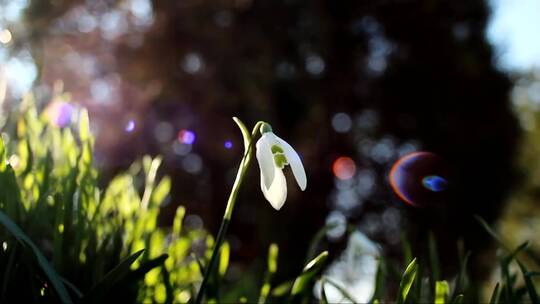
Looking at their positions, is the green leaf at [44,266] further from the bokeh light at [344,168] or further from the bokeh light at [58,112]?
the bokeh light at [344,168]

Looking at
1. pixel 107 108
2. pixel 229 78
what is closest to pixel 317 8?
A: pixel 229 78

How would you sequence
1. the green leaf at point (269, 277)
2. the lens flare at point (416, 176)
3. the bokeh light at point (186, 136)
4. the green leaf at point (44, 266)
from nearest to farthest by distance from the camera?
the green leaf at point (44, 266) < the green leaf at point (269, 277) < the bokeh light at point (186, 136) < the lens flare at point (416, 176)


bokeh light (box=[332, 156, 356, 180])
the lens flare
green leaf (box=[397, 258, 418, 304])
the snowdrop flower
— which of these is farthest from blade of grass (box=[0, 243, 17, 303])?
bokeh light (box=[332, 156, 356, 180])

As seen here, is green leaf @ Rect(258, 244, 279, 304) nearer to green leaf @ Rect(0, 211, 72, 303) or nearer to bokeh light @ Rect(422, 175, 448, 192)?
green leaf @ Rect(0, 211, 72, 303)

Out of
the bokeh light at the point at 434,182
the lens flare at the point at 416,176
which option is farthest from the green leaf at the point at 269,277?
the lens flare at the point at 416,176

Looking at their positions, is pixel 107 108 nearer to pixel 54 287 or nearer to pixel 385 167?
pixel 385 167

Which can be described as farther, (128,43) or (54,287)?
(128,43)
